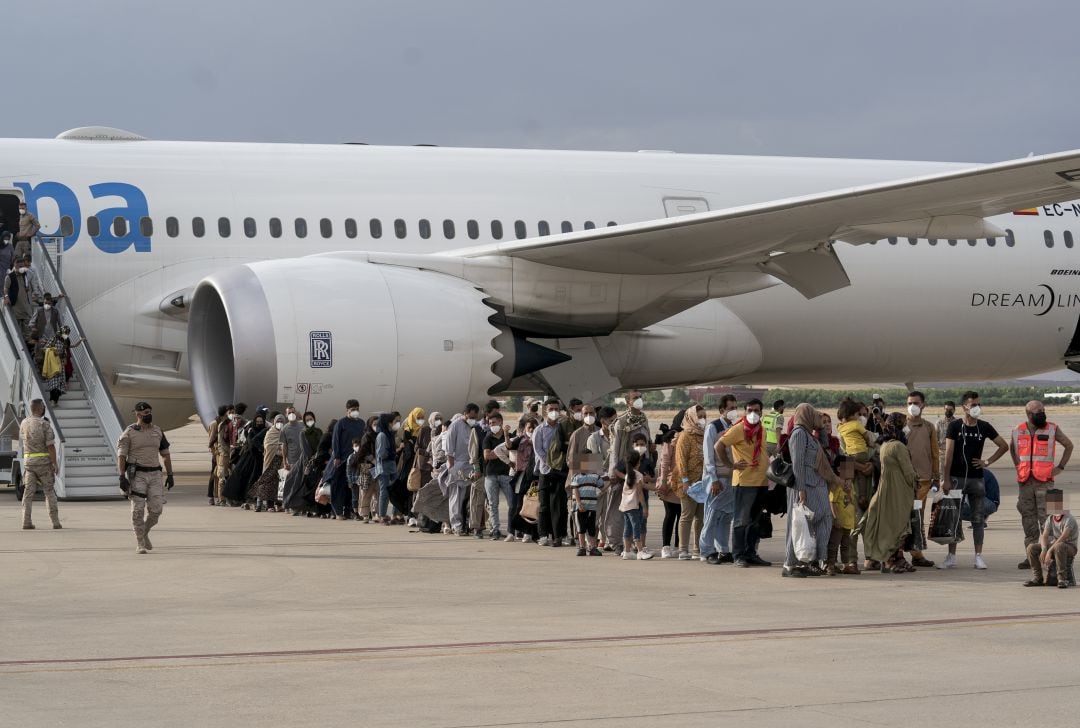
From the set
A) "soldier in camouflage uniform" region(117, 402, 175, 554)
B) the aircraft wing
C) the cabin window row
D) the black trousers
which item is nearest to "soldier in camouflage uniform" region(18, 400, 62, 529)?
"soldier in camouflage uniform" region(117, 402, 175, 554)

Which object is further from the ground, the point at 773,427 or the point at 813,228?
the point at 813,228

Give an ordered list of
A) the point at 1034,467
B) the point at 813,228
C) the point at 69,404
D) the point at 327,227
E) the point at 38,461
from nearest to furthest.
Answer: the point at 1034,467
the point at 38,461
the point at 813,228
the point at 69,404
the point at 327,227

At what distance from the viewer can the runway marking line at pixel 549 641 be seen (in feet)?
27.9

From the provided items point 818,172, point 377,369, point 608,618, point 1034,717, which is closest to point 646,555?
point 608,618

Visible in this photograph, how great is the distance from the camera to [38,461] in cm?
1581

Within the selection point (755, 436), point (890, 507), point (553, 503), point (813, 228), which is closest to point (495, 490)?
point (553, 503)

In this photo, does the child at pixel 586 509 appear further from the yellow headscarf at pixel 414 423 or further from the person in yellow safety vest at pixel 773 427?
the yellow headscarf at pixel 414 423

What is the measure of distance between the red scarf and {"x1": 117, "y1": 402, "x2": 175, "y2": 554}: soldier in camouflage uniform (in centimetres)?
509

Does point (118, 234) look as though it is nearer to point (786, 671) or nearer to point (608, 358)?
point (608, 358)

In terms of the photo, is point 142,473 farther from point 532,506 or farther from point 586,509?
point 586,509

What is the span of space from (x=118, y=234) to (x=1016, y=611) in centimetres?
1353

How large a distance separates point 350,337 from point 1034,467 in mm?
8527

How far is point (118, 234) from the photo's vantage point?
20.4m

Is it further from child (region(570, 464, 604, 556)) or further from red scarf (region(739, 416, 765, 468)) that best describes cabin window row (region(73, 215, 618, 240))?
red scarf (region(739, 416, 765, 468))
